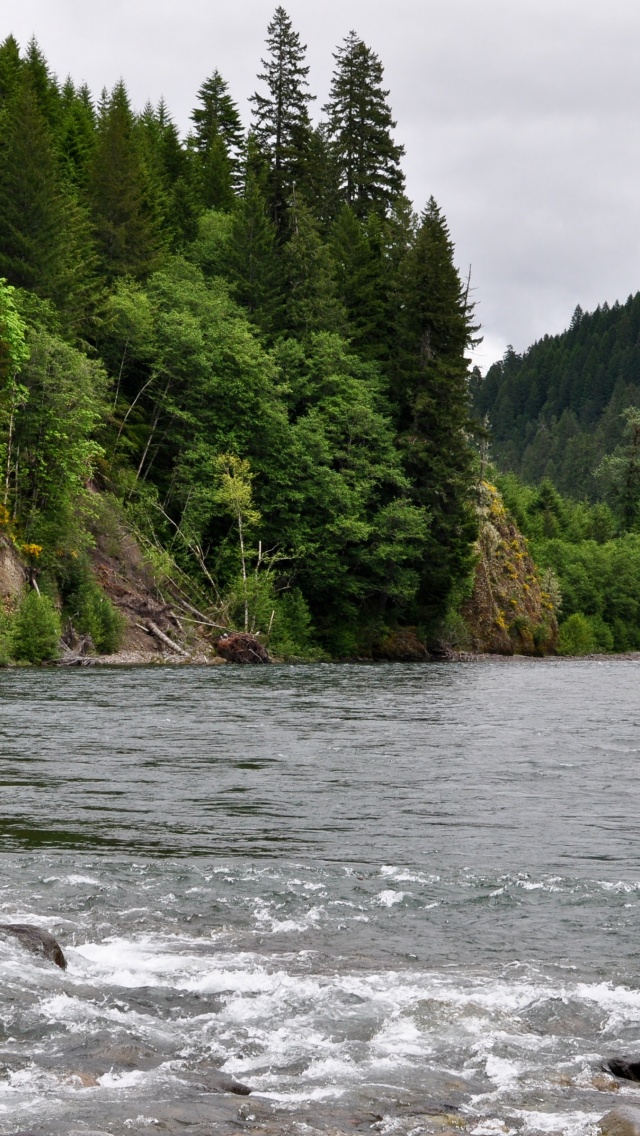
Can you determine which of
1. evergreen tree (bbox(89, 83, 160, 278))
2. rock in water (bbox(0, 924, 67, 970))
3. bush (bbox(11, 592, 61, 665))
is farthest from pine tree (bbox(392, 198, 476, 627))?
rock in water (bbox(0, 924, 67, 970))

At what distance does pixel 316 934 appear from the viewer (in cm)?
893

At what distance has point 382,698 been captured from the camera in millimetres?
28703

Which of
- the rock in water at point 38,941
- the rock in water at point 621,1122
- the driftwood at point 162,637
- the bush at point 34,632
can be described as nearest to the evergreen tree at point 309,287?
the driftwood at point 162,637

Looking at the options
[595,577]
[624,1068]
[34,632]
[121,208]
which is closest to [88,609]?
[34,632]

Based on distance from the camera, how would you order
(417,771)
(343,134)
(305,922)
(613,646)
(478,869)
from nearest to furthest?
(305,922) → (478,869) → (417,771) → (343,134) → (613,646)

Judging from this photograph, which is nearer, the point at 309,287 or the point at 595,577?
the point at 309,287

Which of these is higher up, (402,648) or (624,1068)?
(402,648)

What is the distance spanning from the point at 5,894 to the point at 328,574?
42366 millimetres

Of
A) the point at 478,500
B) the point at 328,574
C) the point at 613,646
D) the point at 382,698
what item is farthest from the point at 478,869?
the point at 613,646

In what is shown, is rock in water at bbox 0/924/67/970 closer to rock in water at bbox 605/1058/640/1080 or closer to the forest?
rock in water at bbox 605/1058/640/1080

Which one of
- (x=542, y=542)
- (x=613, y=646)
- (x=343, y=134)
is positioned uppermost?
(x=343, y=134)

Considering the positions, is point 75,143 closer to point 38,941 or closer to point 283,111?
point 283,111

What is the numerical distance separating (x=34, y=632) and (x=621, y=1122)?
3034cm

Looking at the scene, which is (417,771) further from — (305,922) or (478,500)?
(478,500)
